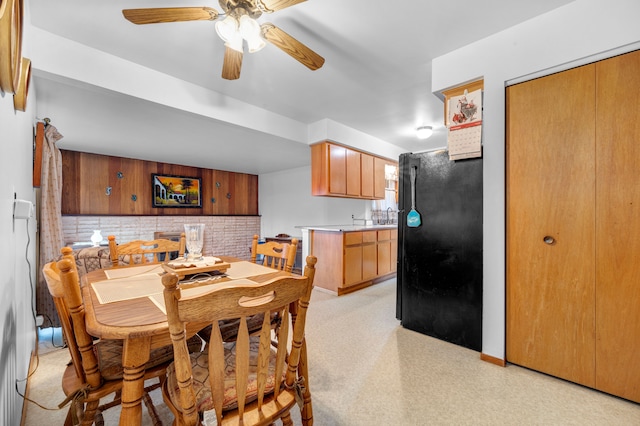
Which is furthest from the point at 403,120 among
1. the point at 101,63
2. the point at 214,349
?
the point at 214,349

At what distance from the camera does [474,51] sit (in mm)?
2135

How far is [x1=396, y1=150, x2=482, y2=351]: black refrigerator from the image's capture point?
7.06 ft

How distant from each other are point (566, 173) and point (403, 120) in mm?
2215

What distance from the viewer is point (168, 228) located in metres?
5.38

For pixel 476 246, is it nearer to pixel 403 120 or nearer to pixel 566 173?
pixel 566 173

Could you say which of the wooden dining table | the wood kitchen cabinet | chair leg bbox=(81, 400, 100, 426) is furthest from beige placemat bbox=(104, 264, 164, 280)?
the wood kitchen cabinet

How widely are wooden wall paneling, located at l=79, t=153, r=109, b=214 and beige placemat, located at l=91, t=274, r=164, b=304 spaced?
4.10 metres

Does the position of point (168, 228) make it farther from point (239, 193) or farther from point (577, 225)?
point (577, 225)

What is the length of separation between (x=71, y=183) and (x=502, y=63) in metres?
5.81

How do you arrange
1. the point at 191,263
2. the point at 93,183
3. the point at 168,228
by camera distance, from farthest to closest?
the point at 168,228
the point at 93,183
the point at 191,263

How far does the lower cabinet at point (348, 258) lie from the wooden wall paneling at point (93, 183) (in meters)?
3.64

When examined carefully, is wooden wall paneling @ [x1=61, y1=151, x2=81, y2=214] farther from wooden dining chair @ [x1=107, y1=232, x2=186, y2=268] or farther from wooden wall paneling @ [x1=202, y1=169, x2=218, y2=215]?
wooden dining chair @ [x1=107, y1=232, x2=186, y2=268]

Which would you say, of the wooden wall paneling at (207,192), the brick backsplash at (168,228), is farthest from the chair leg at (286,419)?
the wooden wall paneling at (207,192)

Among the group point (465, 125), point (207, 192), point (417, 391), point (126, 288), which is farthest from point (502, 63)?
point (207, 192)
